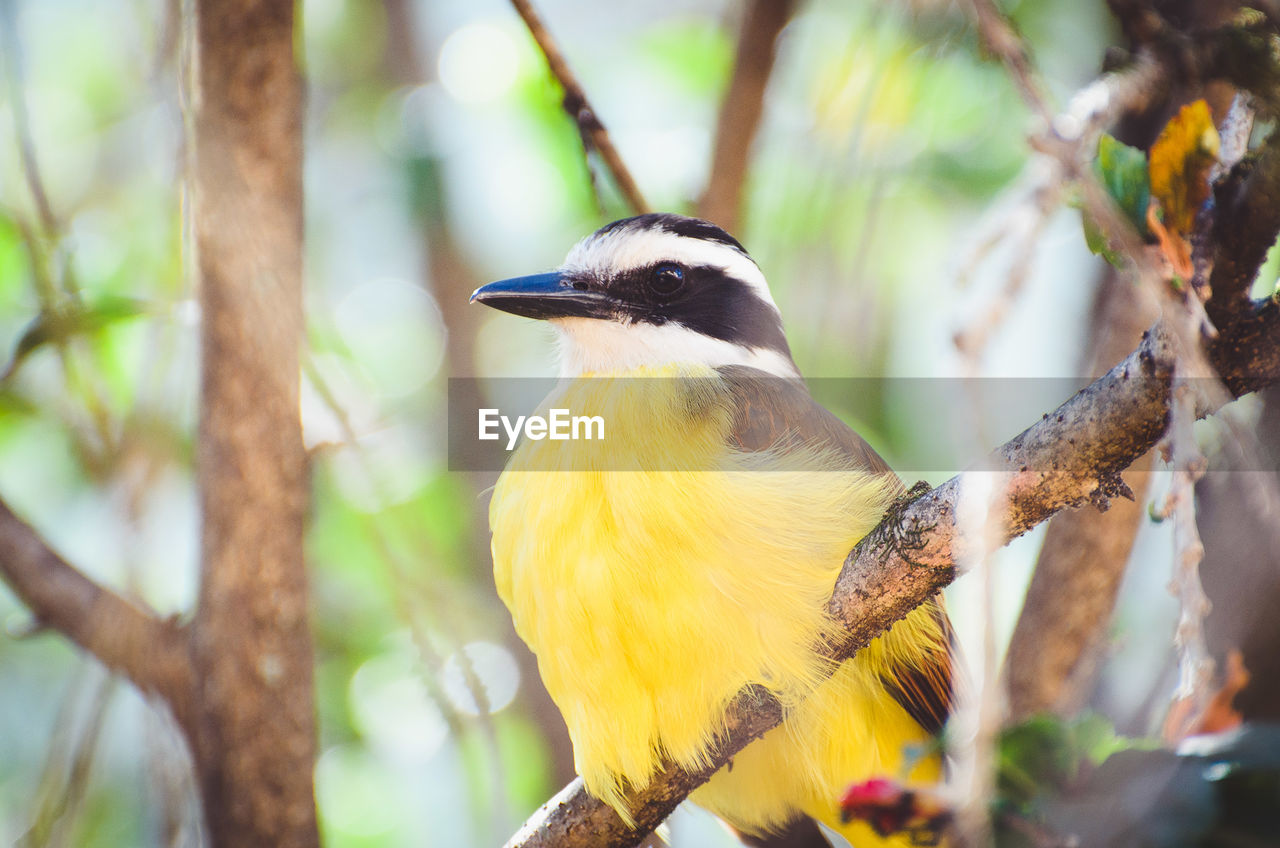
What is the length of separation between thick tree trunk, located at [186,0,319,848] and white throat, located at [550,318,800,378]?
583 millimetres

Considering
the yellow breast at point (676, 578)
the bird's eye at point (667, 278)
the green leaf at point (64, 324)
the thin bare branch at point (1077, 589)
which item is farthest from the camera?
the thin bare branch at point (1077, 589)

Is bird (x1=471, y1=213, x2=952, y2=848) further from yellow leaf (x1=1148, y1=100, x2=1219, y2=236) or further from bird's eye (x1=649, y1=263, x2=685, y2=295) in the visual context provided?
yellow leaf (x1=1148, y1=100, x2=1219, y2=236)

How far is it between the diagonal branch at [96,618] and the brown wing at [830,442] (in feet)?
4.63

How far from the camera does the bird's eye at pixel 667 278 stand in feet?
7.57

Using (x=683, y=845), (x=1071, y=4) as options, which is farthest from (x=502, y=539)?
(x=1071, y=4)

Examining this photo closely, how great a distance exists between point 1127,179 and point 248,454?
180 centimetres

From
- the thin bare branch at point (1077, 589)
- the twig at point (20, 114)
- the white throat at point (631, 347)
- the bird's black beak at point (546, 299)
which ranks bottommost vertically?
the thin bare branch at point (1077, 589)

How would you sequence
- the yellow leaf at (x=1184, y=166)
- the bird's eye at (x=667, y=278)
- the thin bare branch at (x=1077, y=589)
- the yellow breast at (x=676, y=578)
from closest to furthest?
1. the yellow leaf at (x=1184, y=166)
2. the yellow breast at (x=676, y=578)
3. the bird's eye at (x=667, y=278)
4. the thin bare branch at (x=1077, y=589)

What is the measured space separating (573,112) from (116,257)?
208cm

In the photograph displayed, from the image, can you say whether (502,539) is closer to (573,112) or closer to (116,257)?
(573,112)

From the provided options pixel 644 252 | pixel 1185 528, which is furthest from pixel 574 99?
pixel 1185 528

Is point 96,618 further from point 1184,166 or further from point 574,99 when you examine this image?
point 1184,166

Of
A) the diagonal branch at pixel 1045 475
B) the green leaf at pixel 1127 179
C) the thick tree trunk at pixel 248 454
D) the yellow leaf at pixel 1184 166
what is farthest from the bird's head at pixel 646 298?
the yellow leaf at pixel 1184 166

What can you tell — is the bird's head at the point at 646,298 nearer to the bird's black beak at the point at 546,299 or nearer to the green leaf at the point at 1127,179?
the bird's black beak at the point at 546,299
